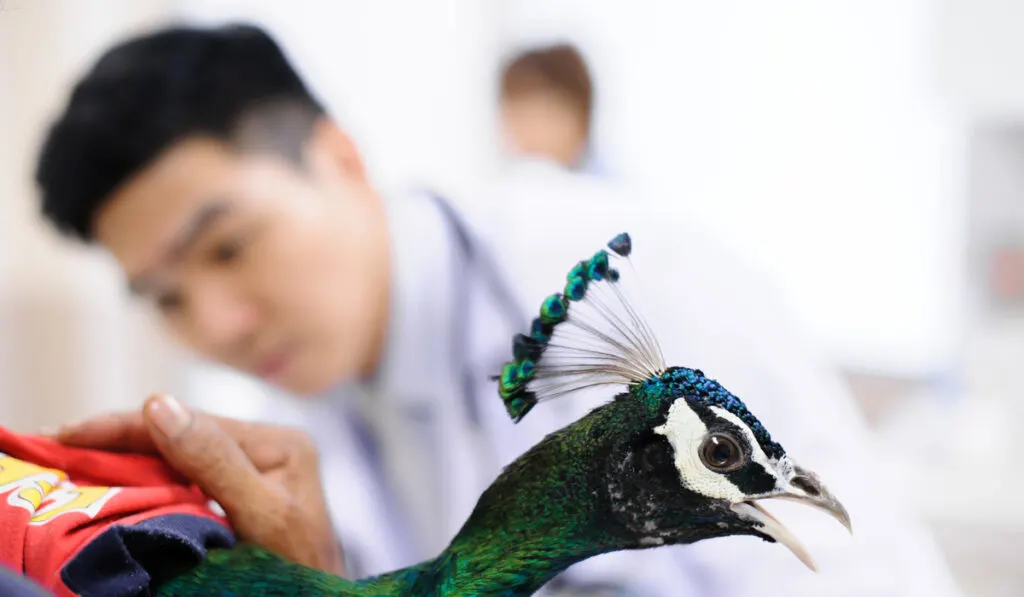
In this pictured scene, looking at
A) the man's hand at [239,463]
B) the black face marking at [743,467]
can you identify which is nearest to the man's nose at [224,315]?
the man's hand at [239,463]

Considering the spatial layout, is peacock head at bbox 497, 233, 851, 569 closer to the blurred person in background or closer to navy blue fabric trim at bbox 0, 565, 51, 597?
navy blue fabric trim at bbox 0, 565, 51, 597

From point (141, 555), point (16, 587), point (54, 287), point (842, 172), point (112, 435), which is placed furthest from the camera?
point (54, 287)

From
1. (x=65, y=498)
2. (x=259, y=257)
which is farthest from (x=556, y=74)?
(x=65, y=498)

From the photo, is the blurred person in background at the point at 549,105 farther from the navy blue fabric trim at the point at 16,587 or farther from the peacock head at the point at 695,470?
the navy blue fabric trim at the point at 16,587

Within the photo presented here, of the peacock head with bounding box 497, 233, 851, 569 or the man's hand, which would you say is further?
the man's hand

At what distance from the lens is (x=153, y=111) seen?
2.57ft

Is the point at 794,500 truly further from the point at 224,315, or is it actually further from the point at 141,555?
the point at 224,315

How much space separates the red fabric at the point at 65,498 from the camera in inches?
16.9

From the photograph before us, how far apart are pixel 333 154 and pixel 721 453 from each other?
0.66 m

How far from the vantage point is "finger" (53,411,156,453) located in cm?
56

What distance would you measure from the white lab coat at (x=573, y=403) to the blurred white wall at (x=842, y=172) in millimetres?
69

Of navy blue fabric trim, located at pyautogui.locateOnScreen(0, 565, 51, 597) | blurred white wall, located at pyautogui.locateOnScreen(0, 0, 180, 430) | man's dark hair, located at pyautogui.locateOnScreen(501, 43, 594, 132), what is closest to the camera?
navy blue fabric trim, located at pyautogui.locateOnScreen(0, 565, 51, 597)

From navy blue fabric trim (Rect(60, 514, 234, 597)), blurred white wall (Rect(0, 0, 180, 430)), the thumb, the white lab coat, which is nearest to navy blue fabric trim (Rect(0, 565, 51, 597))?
navy blue fabric trim (Rect(60, 514, 234, 597))

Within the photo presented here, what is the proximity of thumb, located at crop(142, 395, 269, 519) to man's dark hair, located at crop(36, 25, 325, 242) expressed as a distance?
0.33m
